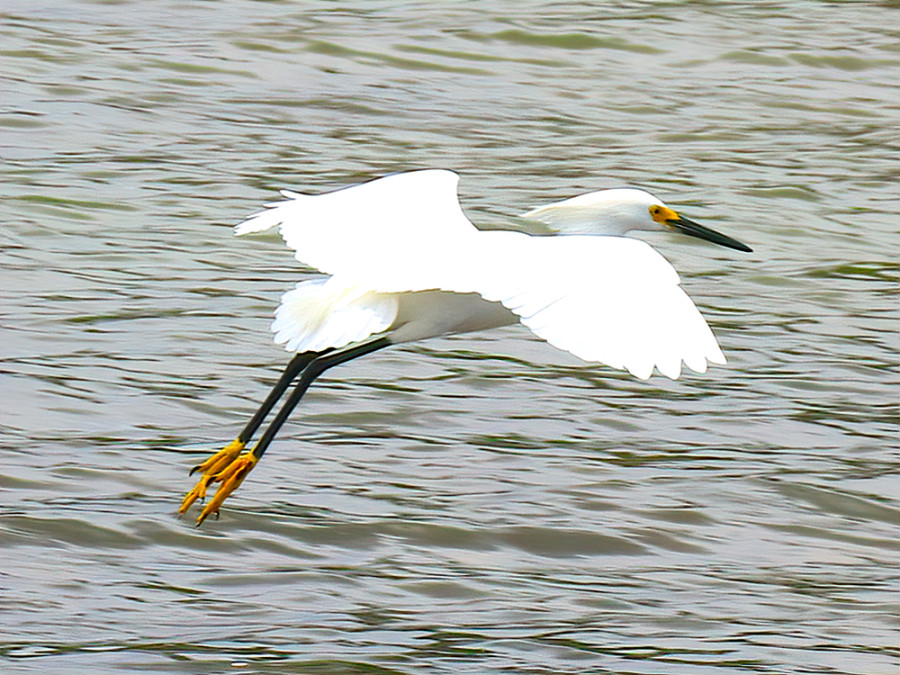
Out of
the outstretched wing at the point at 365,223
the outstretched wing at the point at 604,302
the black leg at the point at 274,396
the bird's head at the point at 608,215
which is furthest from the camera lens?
the bird's head at the point at 608,215

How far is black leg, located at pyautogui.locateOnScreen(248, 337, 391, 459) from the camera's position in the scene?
21.5ft

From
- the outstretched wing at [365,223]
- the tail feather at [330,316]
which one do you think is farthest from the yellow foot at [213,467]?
the outstretched wing at [365,223]

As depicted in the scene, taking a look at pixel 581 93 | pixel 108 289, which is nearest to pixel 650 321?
pixel 108 289

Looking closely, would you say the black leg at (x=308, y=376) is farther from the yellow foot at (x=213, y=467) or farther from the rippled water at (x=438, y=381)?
the rippled water at (x=438, y=381)

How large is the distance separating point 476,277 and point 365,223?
815 mm

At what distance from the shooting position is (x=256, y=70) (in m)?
12.6

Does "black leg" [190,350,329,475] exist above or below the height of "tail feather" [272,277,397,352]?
below

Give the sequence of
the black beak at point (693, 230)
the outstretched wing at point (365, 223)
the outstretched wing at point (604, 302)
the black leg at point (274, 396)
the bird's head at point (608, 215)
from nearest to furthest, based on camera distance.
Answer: the outstretched wing at point (604, 302)
the outstretched wing at point (365, 223)
the black leg at point (274, 396)
the bird's head at point (608, 215)
the black beak at point (693, 230)

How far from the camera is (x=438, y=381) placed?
859 centimetres

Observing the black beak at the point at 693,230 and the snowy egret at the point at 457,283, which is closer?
the snowy egret at the point at 457,283

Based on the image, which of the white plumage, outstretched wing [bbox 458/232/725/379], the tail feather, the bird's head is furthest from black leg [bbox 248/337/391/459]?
outstretched wing [bbox 458/232/725/379]

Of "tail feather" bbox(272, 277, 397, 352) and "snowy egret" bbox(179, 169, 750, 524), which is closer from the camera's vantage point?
"snowy egret" bbox(179, 169, 750, 524)

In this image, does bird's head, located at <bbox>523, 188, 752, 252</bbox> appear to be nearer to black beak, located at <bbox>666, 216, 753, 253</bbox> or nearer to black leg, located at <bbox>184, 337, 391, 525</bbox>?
black beak, located at <bbox>666, 216, 753, 253</bbox>

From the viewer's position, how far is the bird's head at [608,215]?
22.7 feet
